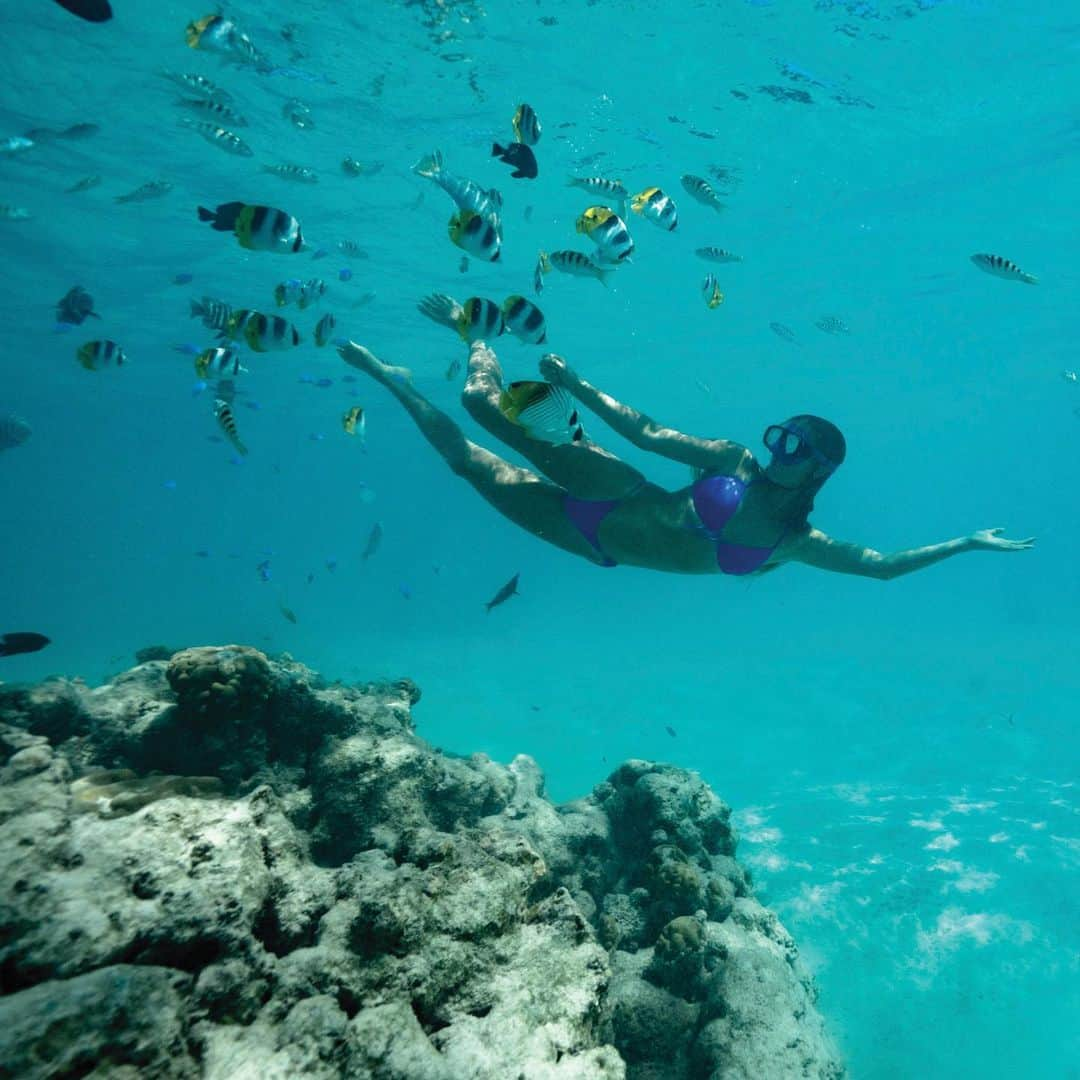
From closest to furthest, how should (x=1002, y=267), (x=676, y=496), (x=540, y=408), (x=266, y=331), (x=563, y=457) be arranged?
(x=540, y=408)
(x=266, y=331)
(x=563, y=457)
(x=676, y=496)
(x=1002, y=267)

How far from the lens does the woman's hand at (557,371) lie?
19.2 ft

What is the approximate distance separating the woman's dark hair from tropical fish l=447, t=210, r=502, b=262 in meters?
2.77

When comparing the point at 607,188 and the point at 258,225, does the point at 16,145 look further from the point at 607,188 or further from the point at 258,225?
the point at 607,188

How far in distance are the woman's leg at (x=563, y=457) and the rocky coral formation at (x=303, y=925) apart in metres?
2.72

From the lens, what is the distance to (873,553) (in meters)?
6.16

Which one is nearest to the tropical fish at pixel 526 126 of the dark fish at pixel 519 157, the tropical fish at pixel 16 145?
the dark fish at pixel 519 157

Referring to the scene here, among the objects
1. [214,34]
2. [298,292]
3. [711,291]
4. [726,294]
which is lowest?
[726,294]

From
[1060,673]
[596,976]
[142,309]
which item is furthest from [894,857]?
[142,309]

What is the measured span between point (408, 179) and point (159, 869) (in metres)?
22.9

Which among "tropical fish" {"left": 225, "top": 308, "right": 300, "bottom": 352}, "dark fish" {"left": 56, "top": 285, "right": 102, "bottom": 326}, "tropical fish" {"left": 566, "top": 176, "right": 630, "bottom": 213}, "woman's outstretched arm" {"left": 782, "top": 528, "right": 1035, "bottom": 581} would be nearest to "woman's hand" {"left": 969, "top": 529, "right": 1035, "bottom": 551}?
"woman's outstretched arm" {"left": 782, "top": 528, "right": 1035, "bottom": 581}

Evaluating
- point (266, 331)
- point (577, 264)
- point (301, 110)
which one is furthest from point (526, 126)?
point (301, 110)

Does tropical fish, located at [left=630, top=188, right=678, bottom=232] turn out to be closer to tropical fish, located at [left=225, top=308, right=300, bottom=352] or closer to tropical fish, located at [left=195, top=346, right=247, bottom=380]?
tropical fish, located at [left=225, top=308, right=300, bottom=352]

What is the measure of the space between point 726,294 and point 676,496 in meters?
29.1

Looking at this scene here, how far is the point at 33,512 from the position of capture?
482 feet
